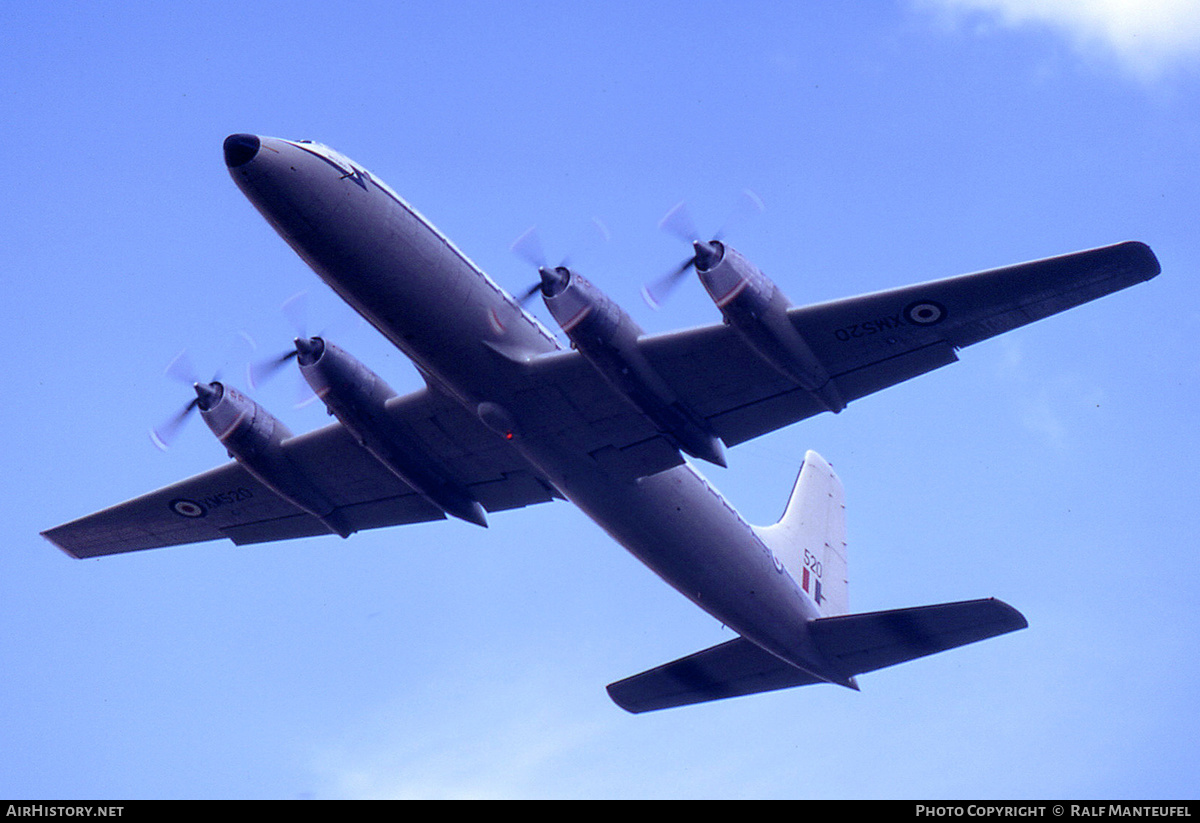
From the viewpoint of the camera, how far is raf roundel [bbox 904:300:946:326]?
839 inches

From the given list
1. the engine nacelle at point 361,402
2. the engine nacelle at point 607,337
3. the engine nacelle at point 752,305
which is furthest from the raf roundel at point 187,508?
the engine nacelle at point 752,305

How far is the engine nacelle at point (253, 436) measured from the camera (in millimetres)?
25594

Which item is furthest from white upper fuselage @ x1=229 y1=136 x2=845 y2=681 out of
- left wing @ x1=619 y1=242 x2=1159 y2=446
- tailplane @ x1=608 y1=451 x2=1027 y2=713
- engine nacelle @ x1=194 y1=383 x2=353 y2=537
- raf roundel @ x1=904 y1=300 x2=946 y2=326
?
raf roundel @ x1=904 y1=300 x2=946 y2=326

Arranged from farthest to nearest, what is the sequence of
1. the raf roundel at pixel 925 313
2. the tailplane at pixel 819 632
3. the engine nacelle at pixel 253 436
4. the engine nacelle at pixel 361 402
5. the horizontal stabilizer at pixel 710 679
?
the horizontal stabilizer at pixel 710 679
the engine nacelle at pixel 253 436
the tailplane at pixel 819 632
the engine nacelle at pixel 361 402
the raf roundel at pixel 925 313

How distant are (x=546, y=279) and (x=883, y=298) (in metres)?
6.35

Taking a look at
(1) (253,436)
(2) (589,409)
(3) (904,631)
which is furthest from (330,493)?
(3) (904,631)

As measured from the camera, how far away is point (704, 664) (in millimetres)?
28859

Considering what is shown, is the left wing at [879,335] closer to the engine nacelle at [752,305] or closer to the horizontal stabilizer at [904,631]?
the engine nacelle at [752,305]

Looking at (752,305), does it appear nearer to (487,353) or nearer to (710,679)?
(487,353)

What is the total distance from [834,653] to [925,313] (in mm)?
9738

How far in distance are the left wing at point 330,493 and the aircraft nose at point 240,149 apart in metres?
6.29
